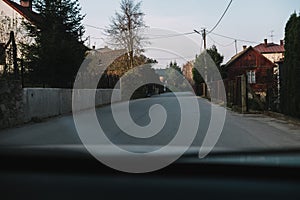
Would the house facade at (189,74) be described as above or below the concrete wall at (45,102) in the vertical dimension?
above

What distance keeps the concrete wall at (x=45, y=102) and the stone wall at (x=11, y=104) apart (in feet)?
1.32

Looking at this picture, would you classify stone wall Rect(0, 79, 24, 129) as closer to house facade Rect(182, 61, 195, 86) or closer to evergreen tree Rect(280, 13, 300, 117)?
evergreen tree Rect(280, 13, 300, 117)

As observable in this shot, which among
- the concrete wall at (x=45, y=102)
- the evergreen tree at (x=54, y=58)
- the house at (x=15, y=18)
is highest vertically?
the house at (x=15, y=18)

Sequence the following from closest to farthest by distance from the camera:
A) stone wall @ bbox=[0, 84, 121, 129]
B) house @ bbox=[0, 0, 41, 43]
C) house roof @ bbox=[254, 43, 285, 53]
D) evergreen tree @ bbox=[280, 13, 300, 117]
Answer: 1. stone wall @ bbox=[0, 84, 121, 129]
2. evergreen tree @ bbox=[280, 13, 300, 117]
3. house @ bbox=[0, 0, 41, 43]
4. house roof @ bbox=[254, 43, 285, 53]

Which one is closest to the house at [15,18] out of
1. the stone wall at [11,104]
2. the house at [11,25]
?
the house at [11,25]

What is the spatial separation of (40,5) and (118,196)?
22.7 m

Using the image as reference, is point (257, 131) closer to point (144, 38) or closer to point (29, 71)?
point (29, 71)

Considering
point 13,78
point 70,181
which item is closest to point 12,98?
point 13,78

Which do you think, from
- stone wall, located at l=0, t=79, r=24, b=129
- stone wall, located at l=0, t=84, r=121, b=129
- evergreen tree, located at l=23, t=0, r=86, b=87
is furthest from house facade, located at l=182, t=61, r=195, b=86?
stone wall, located at l=0, t=79, r=24, b=129

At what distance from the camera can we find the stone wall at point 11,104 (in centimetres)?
1041

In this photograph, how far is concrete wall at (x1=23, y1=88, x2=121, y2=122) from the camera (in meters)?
12.2

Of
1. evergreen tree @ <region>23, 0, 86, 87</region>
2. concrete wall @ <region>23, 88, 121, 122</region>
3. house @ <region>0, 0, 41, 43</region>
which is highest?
house @ <region>0, 0, 41, 43</region>

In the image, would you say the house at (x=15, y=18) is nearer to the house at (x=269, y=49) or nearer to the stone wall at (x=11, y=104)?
the stone wall at (x=11, y=104)

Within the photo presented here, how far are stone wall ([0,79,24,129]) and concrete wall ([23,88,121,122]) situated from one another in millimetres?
404
